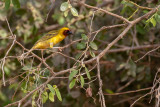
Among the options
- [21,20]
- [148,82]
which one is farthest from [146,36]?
[21,20]

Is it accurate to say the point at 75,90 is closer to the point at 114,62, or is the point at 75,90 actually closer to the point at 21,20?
the point at 114,62

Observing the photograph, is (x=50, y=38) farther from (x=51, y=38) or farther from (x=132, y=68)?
(x=132, y=68)

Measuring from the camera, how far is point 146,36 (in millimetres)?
4418

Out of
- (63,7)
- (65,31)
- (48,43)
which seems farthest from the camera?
(65,31)

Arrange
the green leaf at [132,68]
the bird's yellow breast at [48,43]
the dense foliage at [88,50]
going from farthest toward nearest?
the green leaf at [132,68] < the dense foliage at [88,50] < the bird's yellow breast at [48,43]

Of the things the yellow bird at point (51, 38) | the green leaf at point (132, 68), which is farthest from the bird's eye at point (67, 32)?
the green leaf at point (132, 68)

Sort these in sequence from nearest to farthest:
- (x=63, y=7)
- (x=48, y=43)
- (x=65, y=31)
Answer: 1. (x=63, y=7)
2. (x=48, y=43)
3. (x=65, y=31)

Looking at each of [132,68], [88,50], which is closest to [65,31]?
[88,50]

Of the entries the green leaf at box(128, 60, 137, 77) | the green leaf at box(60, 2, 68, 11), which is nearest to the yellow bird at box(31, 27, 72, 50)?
the green leaf at box(128, 60, 137, 77)

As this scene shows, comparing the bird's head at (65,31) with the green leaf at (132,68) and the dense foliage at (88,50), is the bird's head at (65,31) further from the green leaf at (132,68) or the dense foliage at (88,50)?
the green leaf at (132,68)

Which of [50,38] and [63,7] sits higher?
[63,7]

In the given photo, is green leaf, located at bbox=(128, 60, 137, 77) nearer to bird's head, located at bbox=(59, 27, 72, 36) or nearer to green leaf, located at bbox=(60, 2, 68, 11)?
bird's head, located at bbox=(59, 27, 72, 36)

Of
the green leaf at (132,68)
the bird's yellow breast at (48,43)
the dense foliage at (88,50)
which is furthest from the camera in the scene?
the green leaf at (132,68)

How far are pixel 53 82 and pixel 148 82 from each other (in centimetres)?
189
